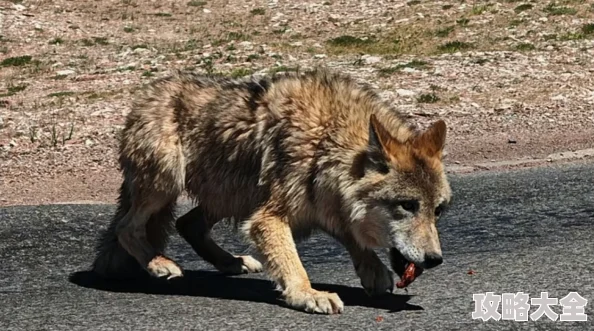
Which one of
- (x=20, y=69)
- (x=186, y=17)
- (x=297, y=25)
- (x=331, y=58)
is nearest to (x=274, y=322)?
(x=331, y=58)

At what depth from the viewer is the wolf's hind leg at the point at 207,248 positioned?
25.0 ft

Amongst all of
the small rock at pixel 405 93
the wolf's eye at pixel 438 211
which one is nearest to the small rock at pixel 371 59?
the small rock at pixel 405 93

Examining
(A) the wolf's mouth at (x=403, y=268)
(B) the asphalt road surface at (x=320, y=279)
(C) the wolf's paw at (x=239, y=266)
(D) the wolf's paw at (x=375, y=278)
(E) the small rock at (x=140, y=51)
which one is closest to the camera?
(B) the asphalt road surface at (x=320, y=279)

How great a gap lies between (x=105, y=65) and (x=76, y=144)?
5.47 meters

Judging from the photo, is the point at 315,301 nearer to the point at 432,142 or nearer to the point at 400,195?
the point at 400,195

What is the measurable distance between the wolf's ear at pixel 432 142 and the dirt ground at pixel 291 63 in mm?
5859

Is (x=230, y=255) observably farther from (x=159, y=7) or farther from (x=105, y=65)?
Answer: (x=159, y=7)

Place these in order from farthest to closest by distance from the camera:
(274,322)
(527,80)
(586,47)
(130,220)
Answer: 1. (586,47)
2. (527,80)
3. (130,220)
4. (274,322)

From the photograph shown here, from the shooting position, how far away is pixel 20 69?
19.5m

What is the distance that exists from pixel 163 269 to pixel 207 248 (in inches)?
25.0

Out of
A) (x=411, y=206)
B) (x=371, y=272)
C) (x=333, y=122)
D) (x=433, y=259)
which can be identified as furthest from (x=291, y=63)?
(x=433, y=259)

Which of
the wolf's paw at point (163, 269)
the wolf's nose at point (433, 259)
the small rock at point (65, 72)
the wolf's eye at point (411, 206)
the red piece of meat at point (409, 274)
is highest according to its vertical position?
the wolf's eye at point (411, 206)

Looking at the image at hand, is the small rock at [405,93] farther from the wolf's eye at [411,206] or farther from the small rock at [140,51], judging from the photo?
the wolf's eye at [411,206]

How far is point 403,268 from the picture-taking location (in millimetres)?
6406
